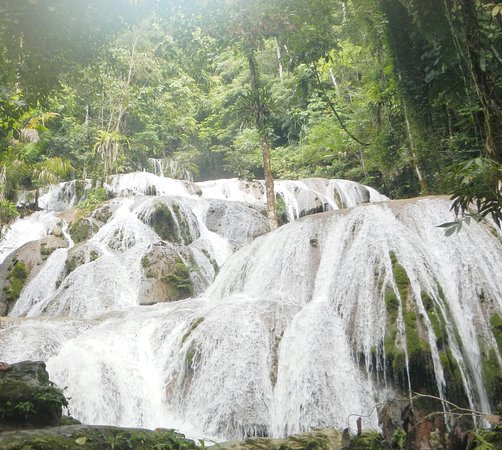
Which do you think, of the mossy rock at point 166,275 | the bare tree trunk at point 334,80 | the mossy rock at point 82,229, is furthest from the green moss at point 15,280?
the bare tree trunk at point 334,80

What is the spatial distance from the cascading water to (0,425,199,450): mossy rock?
196 cm

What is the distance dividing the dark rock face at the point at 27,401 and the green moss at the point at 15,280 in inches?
356

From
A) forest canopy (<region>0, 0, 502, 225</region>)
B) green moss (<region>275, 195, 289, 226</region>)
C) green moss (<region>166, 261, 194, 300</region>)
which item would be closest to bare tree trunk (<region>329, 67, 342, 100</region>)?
forest canopy (<region>0, 0, 502, 225</region>)

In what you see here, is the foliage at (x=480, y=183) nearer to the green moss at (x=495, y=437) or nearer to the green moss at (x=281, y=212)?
the green moss at (x=495, y=437)

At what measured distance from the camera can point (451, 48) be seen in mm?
4320

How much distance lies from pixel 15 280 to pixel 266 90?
9.45 meters

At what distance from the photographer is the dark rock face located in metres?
4.02

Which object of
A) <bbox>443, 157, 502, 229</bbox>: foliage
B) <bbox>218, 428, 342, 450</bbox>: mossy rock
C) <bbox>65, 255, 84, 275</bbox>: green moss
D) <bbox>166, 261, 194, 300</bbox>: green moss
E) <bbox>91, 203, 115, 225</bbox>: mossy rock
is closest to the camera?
<bbox>443, 157, 502, 229</bbox>: foliage

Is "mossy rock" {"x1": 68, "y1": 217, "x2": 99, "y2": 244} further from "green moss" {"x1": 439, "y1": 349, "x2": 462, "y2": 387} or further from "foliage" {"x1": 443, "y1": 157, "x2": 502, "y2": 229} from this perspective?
"foliage" {"x1": 443, "y1": 157, "x2": 502, "y2": 229}

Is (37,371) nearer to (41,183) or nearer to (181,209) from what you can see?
(181,209)

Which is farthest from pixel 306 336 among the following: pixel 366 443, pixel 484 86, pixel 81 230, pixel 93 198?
pixel 93 198

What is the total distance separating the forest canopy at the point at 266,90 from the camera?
4.06 metres

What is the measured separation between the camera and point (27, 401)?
161 inches

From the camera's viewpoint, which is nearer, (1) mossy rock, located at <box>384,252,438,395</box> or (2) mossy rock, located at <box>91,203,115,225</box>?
(1) mossy rock, located at <box>384,252,438,395</box>
